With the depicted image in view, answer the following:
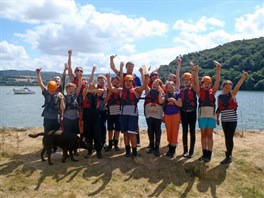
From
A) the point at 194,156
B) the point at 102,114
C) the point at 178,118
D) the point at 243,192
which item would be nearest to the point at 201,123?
the point at 178,118

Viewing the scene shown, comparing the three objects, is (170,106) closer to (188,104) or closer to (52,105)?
(188,104)

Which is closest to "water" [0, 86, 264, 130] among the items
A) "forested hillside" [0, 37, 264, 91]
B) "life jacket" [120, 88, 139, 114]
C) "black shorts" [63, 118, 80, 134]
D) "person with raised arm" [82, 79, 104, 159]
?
"life jacket" [120, 88, 139, 114]

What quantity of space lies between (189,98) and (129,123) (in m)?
1.70

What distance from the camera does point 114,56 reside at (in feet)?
28.6

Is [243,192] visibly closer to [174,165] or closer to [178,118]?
[174,165]

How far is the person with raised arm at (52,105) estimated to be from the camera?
25.3ft

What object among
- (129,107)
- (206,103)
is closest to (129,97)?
(129,107)

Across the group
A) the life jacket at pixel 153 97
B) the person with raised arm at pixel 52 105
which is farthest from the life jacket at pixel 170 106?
the person with raised arm at pixel 52 105

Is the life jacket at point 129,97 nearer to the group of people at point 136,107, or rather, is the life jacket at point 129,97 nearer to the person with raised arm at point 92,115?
the group of people at point 136,107

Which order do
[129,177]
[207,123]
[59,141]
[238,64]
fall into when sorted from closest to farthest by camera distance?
[129,177], [59,141], [207,123], [238,64]

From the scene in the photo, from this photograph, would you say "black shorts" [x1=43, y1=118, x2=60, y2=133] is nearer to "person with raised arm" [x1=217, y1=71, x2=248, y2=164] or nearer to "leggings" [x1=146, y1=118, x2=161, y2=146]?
"leggings" [x1=146, y1=118, x2=161, y2=146]

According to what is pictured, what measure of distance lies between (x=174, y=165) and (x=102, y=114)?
2.43 meters

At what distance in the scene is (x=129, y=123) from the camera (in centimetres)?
771

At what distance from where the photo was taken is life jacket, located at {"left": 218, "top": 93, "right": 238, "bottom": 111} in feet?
24.6
